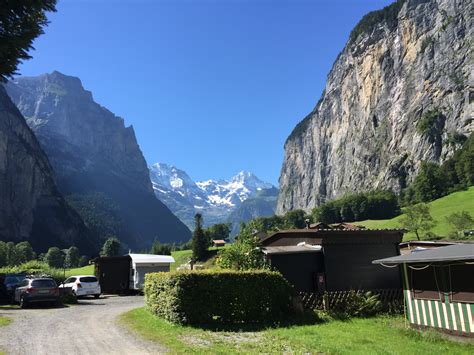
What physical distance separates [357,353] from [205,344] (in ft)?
14.7

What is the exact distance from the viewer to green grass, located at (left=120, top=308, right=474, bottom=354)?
40.2 feet

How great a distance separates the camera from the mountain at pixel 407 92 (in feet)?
465

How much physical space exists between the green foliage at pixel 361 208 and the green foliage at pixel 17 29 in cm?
12954

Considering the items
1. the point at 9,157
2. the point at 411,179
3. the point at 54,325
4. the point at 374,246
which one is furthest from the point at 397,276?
the point at 9,157

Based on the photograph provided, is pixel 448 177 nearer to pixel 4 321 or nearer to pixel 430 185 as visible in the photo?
pixel 430 185

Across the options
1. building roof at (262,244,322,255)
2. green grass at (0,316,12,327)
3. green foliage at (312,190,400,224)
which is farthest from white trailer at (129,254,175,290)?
green foliage at (312,190,400,224)

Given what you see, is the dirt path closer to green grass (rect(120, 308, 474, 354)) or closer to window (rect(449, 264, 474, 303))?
green grass (rect(120, 308, 474, 354))

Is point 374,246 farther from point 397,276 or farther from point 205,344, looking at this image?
point 205,344

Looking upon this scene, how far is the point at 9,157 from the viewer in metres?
175

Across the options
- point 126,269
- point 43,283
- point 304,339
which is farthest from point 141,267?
point 304,339

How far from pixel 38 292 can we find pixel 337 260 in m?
16.7

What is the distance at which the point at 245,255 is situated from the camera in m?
22.4

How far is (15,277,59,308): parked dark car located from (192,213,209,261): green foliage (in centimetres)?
7118

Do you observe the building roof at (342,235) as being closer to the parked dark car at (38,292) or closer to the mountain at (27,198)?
the parked dark car at (38,292)
